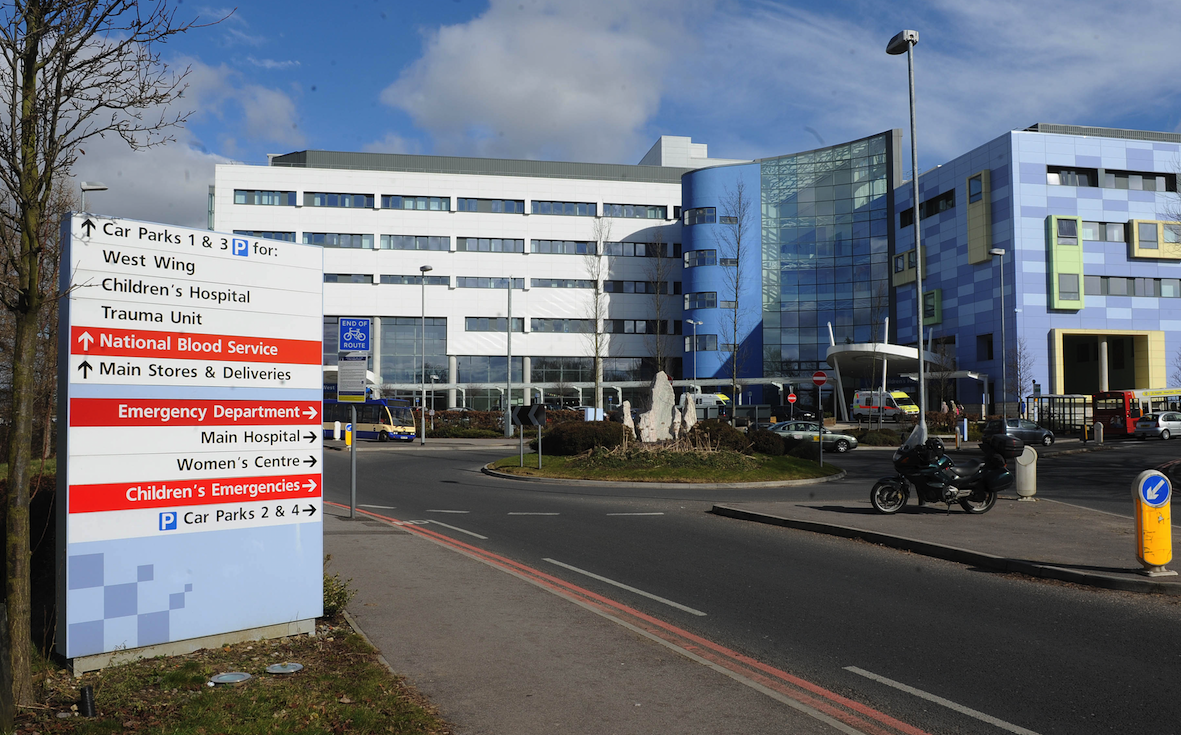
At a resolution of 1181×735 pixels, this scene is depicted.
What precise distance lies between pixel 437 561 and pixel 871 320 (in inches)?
2699

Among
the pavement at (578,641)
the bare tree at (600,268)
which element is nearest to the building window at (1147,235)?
the bare tree at (600,268)

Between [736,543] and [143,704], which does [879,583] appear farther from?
[143,704]

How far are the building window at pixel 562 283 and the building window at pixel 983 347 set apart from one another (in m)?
31.3

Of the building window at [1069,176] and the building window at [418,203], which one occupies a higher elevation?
the building window at [418,203]

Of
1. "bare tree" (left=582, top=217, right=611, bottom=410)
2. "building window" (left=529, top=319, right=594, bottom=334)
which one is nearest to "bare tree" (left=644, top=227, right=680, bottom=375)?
"bare tree" (left=582, top=217, right=611, bottom=410)

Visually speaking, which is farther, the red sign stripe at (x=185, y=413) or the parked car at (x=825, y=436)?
the parked car at (x=825, y=436)

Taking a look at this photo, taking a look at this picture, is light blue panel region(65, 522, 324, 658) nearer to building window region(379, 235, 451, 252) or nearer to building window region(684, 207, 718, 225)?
building window region(379, 235, 451, 252)

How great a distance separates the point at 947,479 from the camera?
49.2ft

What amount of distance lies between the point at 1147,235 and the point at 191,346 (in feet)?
229

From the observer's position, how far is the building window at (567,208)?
245 feet

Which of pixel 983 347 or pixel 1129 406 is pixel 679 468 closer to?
pixel 1129 406

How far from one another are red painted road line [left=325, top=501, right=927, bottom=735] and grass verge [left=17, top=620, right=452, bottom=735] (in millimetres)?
2294

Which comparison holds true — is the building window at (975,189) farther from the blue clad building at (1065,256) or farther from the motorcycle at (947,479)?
the motorcycle at (947,479)

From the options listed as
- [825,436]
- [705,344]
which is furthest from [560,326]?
[825,436]
